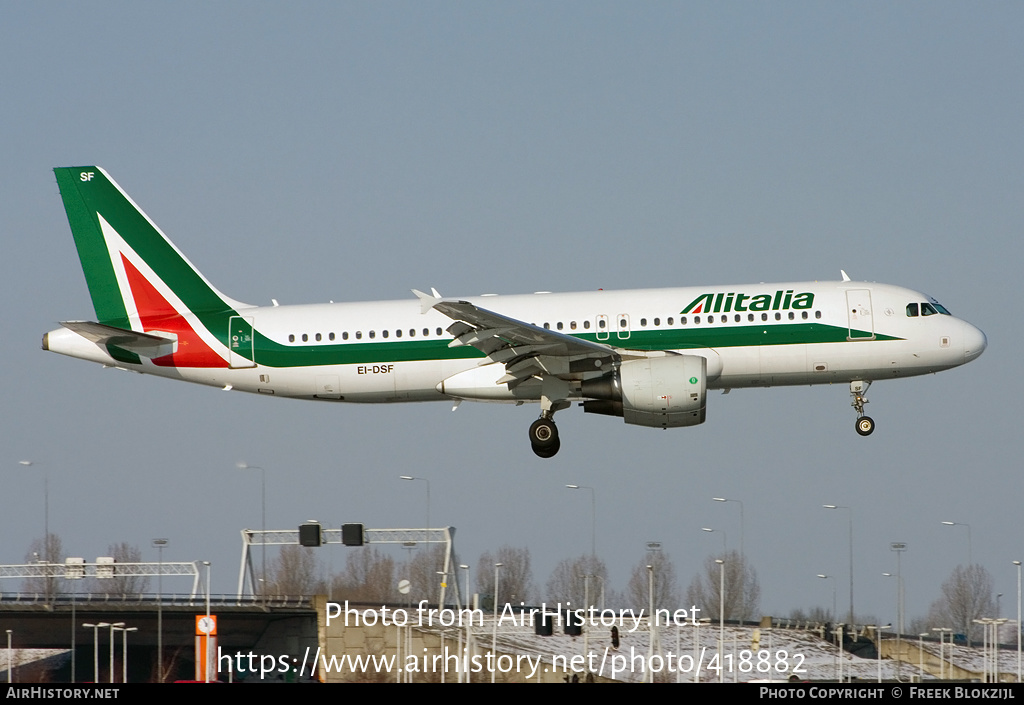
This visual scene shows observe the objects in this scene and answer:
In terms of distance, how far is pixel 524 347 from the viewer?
3781 cm

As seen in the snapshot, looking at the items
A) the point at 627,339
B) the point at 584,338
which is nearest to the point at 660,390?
the point at 627,339

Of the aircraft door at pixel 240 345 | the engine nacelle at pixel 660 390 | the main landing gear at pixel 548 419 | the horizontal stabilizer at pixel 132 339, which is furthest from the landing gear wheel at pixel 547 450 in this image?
the horizontal stabilizer at pixel 132 339

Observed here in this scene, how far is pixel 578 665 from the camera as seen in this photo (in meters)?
44.2

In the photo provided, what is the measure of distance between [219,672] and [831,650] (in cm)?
2672

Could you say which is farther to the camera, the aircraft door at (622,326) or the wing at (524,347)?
the aircraft door at (622,326)

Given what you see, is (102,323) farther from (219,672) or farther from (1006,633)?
(1006,633)

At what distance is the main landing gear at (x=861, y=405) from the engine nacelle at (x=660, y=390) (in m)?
5.43

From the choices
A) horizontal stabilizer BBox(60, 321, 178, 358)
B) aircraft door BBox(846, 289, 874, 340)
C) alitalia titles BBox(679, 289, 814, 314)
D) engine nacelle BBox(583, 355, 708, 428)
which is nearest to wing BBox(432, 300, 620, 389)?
engine nacelle BBox(583, 355, 708, 428)

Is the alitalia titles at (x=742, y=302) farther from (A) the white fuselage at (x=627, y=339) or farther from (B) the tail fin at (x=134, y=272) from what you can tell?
(B) the tail fin at (x=134, y=272)

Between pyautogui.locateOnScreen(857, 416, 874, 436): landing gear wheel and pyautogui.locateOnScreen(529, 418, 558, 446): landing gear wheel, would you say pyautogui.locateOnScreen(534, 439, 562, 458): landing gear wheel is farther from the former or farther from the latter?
pyautogui.locateOnScreen(857, 416, 874, 436): landing gear wheel

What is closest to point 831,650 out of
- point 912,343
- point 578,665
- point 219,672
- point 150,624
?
point 578,665

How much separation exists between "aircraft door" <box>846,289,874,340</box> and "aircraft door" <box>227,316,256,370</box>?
1855 centimetres

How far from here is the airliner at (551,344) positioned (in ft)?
125

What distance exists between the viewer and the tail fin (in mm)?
41375
